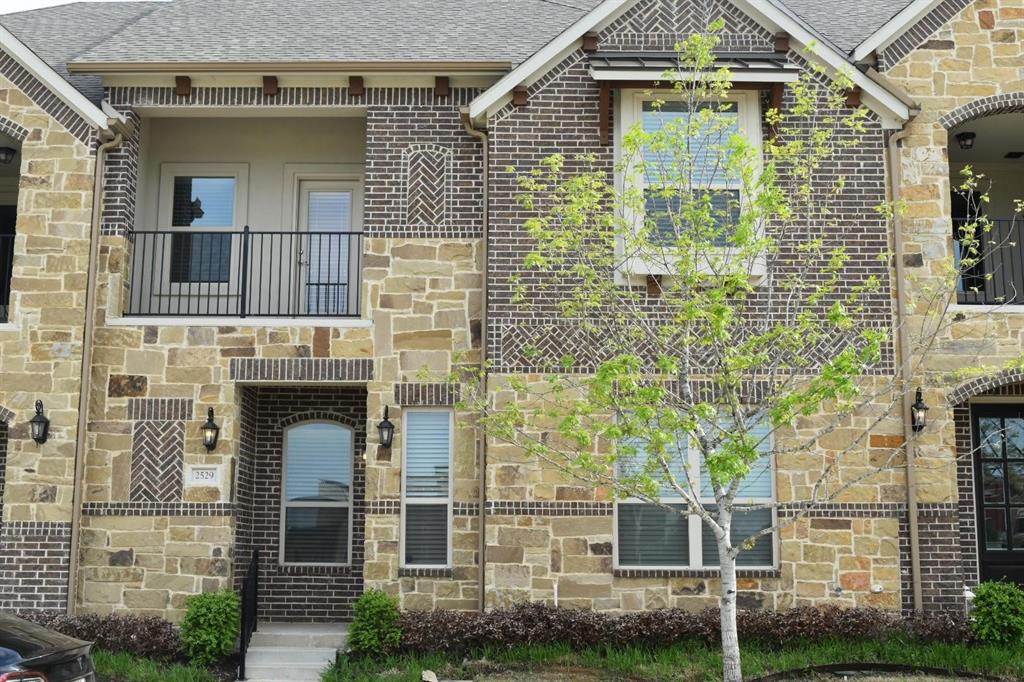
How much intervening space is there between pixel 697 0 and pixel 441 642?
8.25 meters

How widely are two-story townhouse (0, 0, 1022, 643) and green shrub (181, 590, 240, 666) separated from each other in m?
0.57

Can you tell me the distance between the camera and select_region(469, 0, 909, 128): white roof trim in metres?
12.9

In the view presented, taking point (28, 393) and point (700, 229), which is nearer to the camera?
point (700, 229)

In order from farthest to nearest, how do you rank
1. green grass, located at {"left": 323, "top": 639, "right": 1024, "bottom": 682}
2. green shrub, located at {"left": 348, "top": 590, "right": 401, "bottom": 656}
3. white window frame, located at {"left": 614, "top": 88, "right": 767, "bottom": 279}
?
white window frame, located at {"left": 614, "top": 88, "right": 767, "bottom": 279} < green shrub, located at {"left": 348, "top": 590, "right": 401, "bottom": 656} < green grass, located at {"left": 323, "top": 639, "right": 1024, "bottom": 682}

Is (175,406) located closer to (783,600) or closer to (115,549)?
(115,549)

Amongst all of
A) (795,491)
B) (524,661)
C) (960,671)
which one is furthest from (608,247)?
(960,671)

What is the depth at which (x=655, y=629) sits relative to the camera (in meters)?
11.7

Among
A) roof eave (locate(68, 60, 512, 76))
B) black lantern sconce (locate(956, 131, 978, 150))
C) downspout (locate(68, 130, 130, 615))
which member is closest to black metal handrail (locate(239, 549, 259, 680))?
downspout (locate(68, 130, 130, 615))

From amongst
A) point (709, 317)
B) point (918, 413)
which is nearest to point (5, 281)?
point (709, 317)

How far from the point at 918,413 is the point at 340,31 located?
891cm

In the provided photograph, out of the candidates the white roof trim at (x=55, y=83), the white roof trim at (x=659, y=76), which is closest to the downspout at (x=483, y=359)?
the white roof trim at (x=659, y=76)

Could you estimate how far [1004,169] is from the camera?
1580cm

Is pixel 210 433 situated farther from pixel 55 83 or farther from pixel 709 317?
pixel 709 317

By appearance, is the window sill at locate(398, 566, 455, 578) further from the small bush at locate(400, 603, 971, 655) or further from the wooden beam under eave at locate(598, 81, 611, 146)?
the wooden beam under eave at locate(598, 81, 611, 146)
